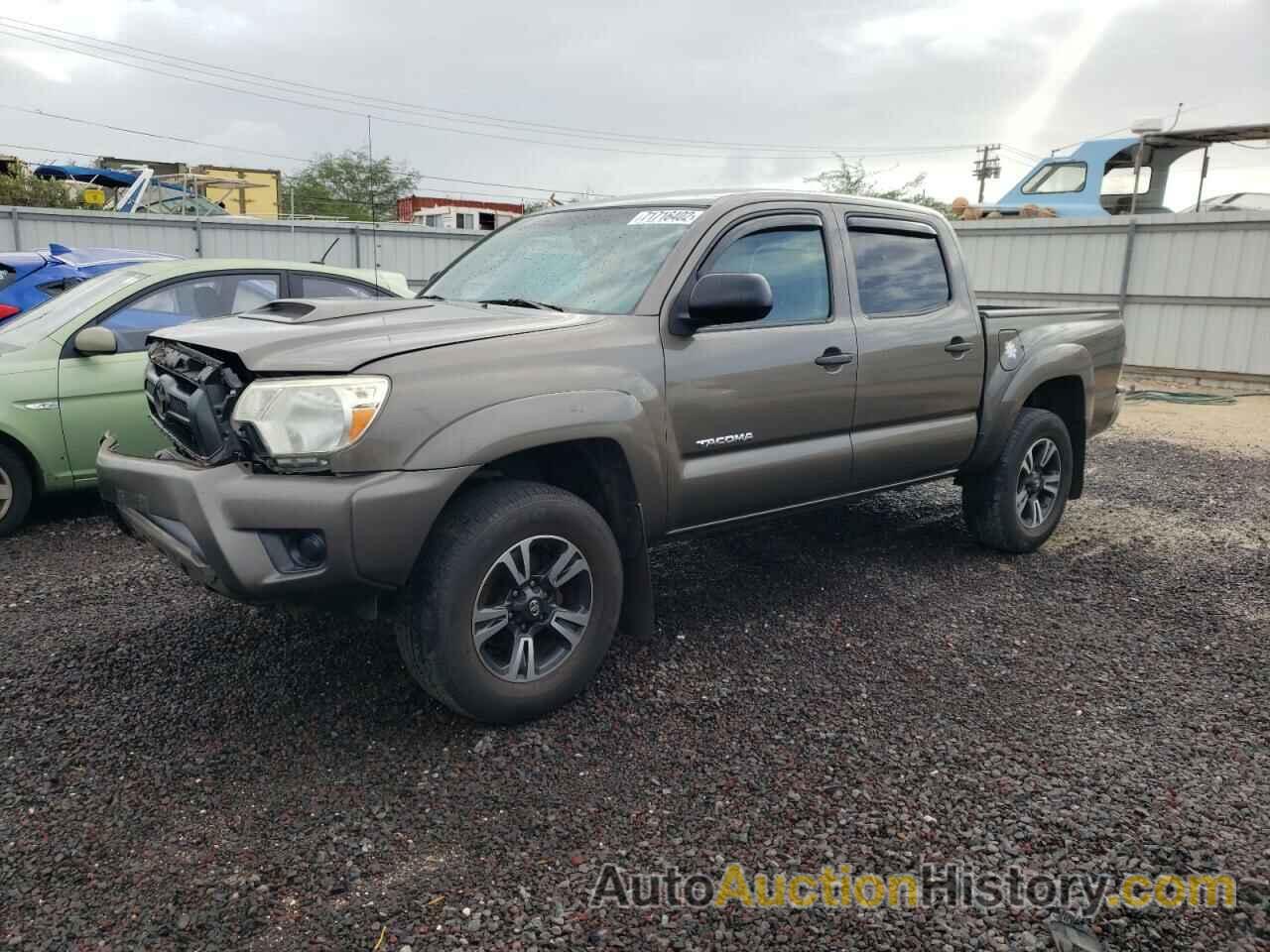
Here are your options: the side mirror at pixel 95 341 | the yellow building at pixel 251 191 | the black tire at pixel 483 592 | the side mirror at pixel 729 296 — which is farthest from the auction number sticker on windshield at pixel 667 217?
the yellow building at pixel 251 191

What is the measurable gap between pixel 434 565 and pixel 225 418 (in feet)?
2.59

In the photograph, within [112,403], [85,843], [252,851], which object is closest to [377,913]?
[252,851]

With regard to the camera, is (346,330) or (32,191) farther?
(32,191)

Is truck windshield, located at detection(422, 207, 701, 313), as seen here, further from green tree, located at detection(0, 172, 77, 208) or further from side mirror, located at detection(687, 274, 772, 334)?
green tree, located at detection(0, 172, 77, 208)

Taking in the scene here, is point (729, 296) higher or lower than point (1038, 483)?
higher

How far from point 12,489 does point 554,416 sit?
3.74 metres

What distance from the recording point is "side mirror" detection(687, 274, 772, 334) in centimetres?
342

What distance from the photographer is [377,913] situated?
7.77 ft

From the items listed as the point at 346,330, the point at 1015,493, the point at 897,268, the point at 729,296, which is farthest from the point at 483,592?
the point at 1015,493

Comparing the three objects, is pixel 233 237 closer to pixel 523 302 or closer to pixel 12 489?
pixel 12 489

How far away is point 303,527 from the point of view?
2.76m

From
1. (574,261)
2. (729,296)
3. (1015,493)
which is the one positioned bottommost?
(1015,493)

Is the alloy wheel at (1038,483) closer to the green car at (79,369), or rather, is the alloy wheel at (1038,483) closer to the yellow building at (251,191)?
the green car at (79,369)

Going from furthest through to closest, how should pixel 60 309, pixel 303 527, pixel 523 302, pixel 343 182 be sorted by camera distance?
pixel 343 182 < pixel 60 309 < pixel 523 302 < pixel 303 527
